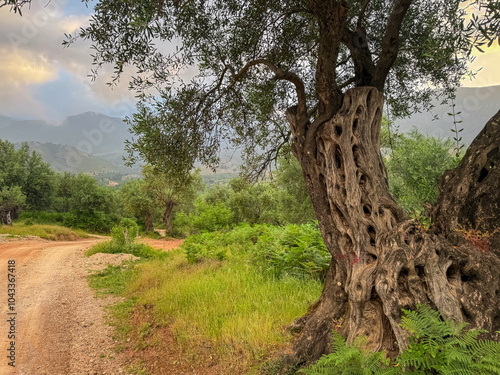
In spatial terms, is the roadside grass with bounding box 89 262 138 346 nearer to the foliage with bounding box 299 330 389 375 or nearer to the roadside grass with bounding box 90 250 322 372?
the roadside grass with bounding box 90 250 322 372

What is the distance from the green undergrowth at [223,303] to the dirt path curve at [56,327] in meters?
0.52

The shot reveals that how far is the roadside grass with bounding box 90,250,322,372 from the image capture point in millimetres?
4125

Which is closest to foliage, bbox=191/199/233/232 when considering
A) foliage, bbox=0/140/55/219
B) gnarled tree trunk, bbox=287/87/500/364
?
gnarled tree trunk, bbox=287/87/500/364

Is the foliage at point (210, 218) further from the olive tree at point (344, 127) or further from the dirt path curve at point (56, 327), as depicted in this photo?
the olive tree at point (344, 127)

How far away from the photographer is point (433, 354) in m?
2.11

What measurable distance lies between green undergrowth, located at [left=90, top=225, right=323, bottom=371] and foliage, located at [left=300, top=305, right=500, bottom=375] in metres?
1.64

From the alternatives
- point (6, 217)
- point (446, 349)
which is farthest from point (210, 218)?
point (6, 217)

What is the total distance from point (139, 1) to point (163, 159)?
3.21m

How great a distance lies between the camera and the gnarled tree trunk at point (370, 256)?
2.77 m

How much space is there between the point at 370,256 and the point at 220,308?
3.07 metres

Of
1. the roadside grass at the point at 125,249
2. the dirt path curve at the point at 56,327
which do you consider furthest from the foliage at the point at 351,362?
the roadside grass at the point at 125,249

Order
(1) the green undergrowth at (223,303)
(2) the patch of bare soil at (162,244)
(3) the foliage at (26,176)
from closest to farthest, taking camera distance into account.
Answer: (1) the green undergrowth at (223,303) < (2) the patch of bare soil at (162,244) < (3) the foliage at (26,176)

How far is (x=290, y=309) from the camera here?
496 centimetres

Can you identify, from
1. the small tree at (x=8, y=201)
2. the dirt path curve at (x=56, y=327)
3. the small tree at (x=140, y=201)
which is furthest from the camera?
the small tree at (x=140, y=201)
